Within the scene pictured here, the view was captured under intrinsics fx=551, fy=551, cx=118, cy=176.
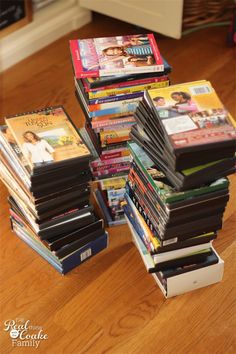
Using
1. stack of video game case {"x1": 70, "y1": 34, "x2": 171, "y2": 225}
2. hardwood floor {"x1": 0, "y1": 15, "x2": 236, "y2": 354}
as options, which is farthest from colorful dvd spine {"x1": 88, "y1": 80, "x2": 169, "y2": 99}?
hardwood floor {"x1": 0, "y1": 15, "x2": 236, "y2": 354}

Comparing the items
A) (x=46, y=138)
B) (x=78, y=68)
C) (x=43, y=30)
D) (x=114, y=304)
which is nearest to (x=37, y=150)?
(x=46, y=138)

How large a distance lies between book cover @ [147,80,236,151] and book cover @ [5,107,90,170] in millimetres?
276

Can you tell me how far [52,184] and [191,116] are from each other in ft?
1.50

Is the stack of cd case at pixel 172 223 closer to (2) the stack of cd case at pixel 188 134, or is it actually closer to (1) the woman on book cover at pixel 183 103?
(2) the stack of cd case at pixel 188 134

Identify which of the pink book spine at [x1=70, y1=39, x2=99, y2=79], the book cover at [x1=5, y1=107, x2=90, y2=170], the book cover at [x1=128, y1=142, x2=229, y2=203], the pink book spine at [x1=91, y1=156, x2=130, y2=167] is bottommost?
Result: the pink book spine at [x1=91, y1=156, x2=130, y2=167]

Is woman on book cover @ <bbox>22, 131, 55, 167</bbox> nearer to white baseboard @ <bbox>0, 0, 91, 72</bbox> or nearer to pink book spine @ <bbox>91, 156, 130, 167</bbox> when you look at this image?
pink book spine @ <bbox>91, 156, 130, 167</bbox>

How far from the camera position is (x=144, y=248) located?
5.63 ft

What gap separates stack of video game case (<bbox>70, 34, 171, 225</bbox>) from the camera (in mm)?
1693

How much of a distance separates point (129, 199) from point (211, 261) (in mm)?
322

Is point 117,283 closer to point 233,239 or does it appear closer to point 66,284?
point 66,284

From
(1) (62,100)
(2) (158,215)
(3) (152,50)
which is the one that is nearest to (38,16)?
(1) (62,100)

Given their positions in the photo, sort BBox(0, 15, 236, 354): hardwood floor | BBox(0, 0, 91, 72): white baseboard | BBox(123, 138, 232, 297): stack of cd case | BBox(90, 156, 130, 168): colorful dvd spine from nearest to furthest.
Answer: BBox(123, 138, 232, 297): stack of cd case, BBox(0, 15, 236, 354): hardwood floor, BBox(90, 156, 130, 168): colorful dvd spine, BBox(0, 0, 91, 72): white baseboard

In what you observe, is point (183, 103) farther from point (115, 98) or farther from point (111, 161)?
point (111, 161)

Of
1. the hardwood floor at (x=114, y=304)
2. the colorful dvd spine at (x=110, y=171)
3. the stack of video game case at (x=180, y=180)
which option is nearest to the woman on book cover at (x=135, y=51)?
the stack of video game case at (x=180, y=180)
